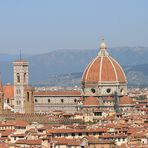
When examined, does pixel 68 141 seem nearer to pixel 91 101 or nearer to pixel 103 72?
pixel 91 101

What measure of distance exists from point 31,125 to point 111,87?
120ft

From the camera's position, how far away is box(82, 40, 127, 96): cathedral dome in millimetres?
132125

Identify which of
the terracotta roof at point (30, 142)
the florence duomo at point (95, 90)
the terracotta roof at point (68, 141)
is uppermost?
the florence duomo at point (95, 90)

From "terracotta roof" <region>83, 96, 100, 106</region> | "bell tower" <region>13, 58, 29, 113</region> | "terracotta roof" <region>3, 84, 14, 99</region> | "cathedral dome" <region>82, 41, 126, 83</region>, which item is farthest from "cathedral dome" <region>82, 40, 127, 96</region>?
"terracotta roof" <region>3, 84, 14, 99</region>

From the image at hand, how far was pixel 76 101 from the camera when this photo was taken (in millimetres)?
138250

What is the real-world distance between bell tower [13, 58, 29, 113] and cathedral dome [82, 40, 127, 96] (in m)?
7.61

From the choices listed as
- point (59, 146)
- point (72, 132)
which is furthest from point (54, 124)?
point (59, 146)

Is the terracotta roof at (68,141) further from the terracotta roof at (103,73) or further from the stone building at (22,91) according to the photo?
the terracotta roof at (103,73)

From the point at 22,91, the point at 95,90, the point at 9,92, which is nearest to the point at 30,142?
the point at 95,90

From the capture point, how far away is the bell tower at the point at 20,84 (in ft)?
437

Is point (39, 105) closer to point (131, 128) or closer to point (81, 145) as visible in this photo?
point (131, 128)

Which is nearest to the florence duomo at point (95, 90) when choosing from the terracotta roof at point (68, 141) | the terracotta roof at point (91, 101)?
the terracotta roof at point (91, 101)

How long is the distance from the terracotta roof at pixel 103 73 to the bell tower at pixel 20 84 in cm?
783

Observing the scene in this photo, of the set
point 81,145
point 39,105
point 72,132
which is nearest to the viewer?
point 81,145
